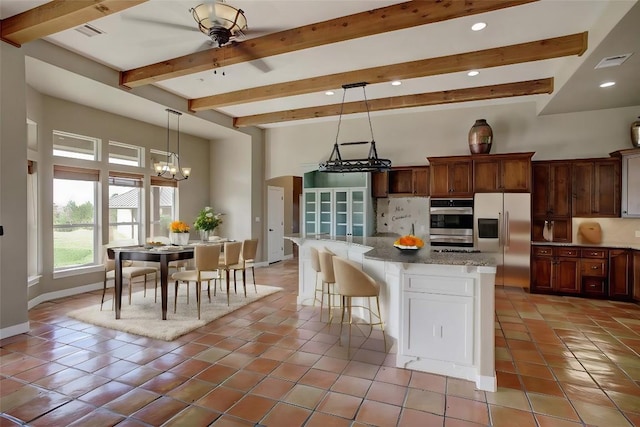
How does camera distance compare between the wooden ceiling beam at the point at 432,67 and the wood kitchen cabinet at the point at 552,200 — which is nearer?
the wooden ceiling beam at the point at 432,67

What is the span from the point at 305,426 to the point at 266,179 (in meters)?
6.37

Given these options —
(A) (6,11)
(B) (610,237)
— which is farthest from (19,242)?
(B) (610,237)

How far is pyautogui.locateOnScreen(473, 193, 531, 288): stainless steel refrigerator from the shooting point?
5.25 m

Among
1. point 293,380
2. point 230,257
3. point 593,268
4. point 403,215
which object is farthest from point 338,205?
point 293,380

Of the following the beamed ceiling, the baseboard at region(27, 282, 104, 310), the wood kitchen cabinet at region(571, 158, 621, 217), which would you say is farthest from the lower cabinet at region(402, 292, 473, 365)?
Answer: the baseboard at region(27, 282, 104, 310)

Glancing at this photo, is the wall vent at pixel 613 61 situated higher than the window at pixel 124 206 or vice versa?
the wall vent at pixel 613 61

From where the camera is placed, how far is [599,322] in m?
3.98

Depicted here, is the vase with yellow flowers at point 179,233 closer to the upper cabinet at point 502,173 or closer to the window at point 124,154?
the window at point 124,154

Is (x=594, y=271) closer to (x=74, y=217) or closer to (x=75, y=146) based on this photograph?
(x=74, y=217)

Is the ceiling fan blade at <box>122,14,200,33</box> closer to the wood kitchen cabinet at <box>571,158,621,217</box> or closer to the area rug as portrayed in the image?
the area rug

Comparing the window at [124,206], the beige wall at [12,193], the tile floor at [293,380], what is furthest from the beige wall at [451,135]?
the beige wall at [12,193]

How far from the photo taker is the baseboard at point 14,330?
11.0ft

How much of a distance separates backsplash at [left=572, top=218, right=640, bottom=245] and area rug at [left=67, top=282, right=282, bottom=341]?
561 centimetres

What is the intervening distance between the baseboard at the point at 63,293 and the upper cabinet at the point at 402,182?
5262mm
